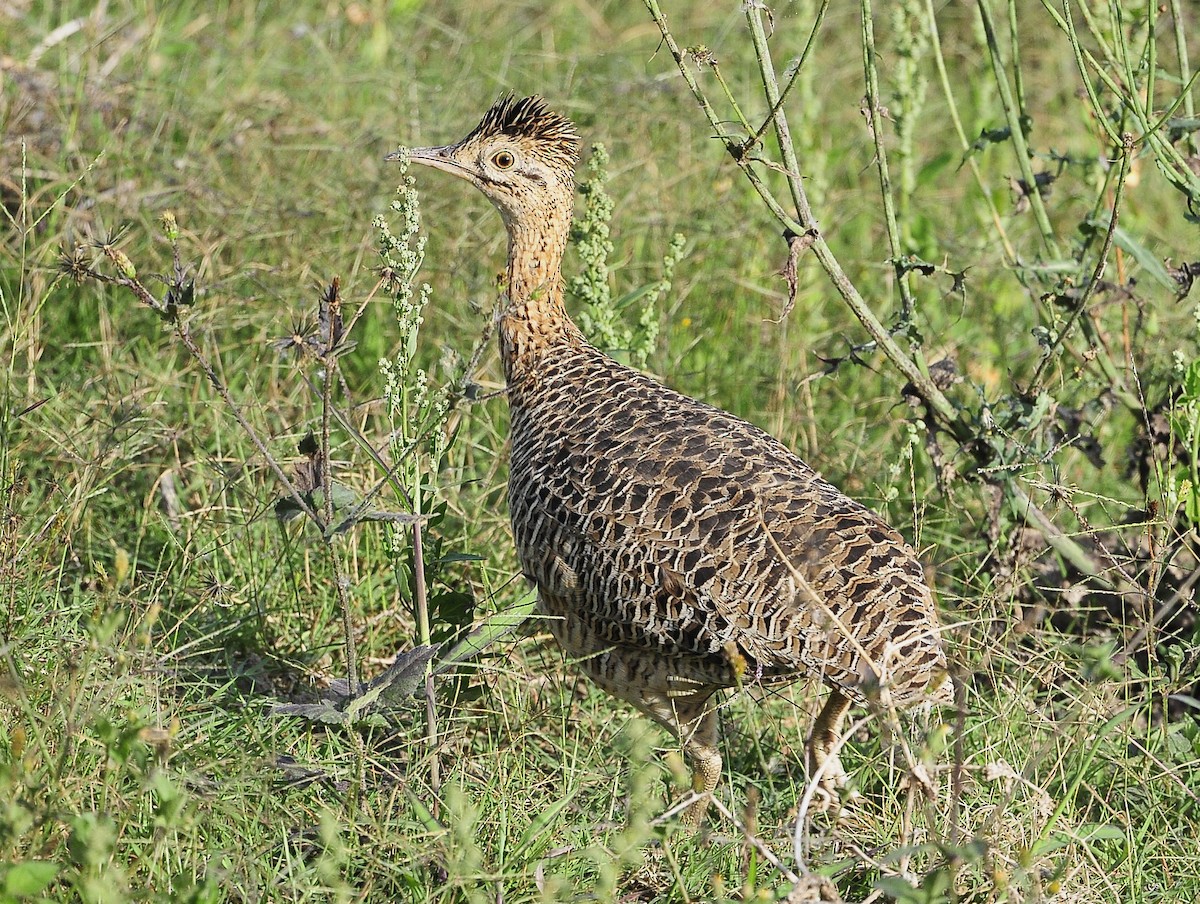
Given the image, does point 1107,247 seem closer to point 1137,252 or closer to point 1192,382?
point 1192,382

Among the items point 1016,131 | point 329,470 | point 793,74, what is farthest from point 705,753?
point 1016,131

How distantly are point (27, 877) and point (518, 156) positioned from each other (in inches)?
105

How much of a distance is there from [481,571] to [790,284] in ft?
4.87

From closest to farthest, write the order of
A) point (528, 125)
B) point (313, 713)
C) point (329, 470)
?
point (329, 470) → point (313, 713) → point (528, 125)

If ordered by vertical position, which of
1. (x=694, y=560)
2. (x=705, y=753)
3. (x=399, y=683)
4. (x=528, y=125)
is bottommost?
(x=705, y=753)

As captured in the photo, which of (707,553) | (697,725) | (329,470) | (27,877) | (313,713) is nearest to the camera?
(27,877)

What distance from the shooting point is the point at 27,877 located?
2441mm

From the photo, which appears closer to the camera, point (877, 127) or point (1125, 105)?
point (877, 127)

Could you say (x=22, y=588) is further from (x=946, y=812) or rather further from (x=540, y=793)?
(x=946, y=812)

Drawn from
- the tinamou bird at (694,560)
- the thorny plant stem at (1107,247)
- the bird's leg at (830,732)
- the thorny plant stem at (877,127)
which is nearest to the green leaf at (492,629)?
the tinamou bird at (694,560)

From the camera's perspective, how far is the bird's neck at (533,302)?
14.3 ft

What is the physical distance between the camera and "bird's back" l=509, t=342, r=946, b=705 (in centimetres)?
324

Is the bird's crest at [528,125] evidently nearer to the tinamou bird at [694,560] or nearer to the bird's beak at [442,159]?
the bird's beak at [442,159]

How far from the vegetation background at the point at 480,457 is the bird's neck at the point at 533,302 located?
0.38 feet
